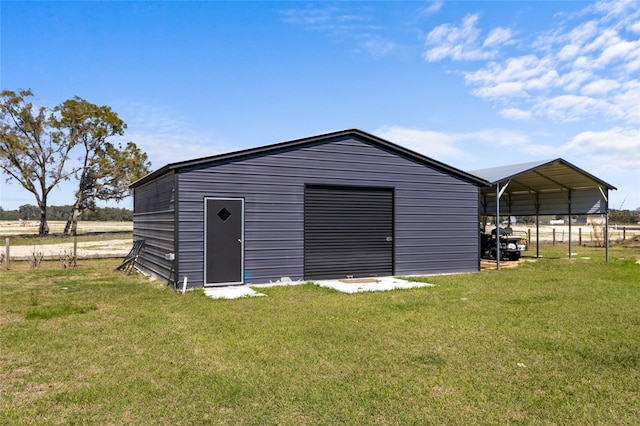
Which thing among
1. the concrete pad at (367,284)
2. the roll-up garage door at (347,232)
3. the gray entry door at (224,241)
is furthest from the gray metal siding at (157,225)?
the concrete pad at (367,284)

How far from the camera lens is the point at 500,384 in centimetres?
425

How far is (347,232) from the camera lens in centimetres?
1179

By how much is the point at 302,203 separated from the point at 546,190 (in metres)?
12.7

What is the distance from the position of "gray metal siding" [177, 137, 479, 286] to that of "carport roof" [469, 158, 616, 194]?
1.96 meters

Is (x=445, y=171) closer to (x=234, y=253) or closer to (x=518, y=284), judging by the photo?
(x=518, y=284)

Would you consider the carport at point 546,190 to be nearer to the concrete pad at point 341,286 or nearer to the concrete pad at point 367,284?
the concrete pad at point 367,284

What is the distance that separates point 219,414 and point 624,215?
6990 centimetres

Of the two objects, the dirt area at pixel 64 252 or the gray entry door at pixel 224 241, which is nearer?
the gray entry door at pixel 224 241

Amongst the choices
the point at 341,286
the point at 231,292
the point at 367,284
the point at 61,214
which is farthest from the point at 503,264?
the point at 61,214

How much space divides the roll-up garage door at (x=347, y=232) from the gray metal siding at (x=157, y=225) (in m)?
3.20

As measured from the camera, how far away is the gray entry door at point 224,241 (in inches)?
399

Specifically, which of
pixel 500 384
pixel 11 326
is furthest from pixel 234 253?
pixel 500 384

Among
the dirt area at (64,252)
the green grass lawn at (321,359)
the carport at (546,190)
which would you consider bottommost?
the green grass lawn at (321,359)

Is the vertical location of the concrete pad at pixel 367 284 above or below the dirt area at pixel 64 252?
below
